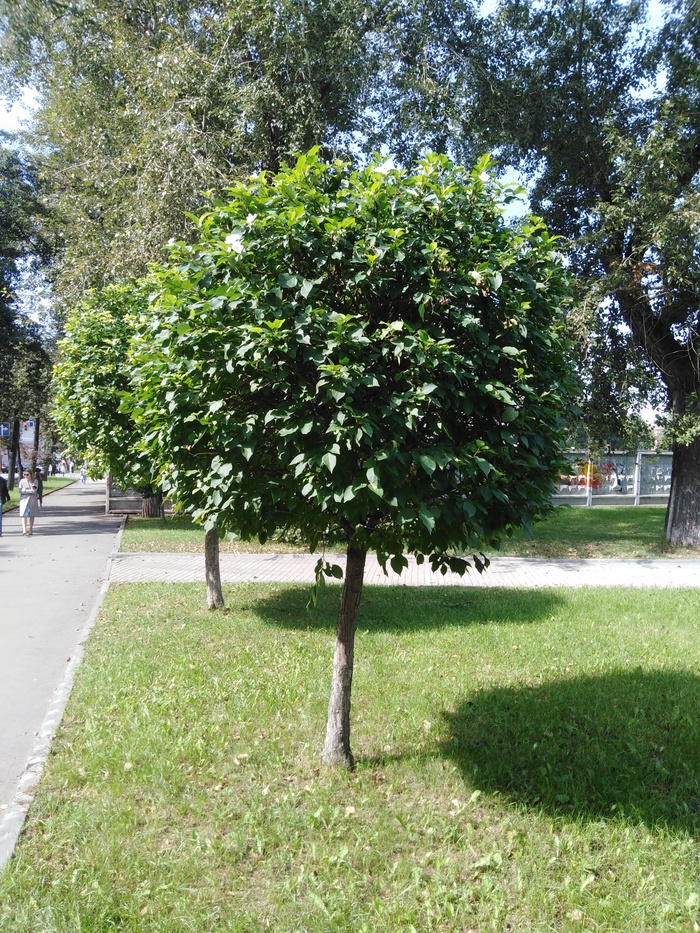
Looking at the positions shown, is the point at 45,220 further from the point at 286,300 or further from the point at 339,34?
the point at 286,300

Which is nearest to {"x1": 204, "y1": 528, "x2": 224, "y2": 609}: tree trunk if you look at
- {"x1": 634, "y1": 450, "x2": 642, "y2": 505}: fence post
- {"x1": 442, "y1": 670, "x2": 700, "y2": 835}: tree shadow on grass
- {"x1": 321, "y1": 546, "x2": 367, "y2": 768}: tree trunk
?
{"x1": 442, "y1": 670, "x2": 700, "y2": 835}: tree shadow on grass

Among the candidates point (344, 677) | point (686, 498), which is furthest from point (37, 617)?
point (686, 498)

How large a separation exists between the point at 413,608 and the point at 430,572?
2249mm

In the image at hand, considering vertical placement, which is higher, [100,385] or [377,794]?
[100,385]

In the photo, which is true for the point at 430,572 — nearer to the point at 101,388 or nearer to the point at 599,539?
the point at 101,388

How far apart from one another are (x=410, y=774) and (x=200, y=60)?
45.9 ft

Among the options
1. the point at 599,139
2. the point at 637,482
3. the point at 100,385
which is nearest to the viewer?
the point at 100,385

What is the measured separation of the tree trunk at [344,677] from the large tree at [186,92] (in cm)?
1059

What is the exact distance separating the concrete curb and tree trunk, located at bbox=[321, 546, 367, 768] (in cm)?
171

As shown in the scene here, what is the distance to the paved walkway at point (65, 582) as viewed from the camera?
529 centimetres

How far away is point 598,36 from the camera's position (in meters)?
14.6

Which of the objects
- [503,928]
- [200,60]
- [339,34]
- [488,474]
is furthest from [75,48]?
[503,928]

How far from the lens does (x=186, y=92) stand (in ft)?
48.7

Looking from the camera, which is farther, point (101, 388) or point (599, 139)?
point (599, 139)
